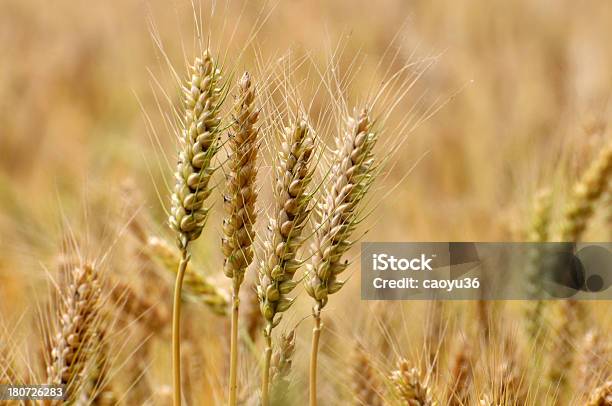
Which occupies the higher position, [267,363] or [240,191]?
[240,191]

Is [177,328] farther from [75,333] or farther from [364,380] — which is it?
[364,380]

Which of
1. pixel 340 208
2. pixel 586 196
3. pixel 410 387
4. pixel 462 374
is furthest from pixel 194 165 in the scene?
pixel 586 196

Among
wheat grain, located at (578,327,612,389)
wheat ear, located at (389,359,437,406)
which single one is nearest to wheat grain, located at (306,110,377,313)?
wheat ear, located at (389,359,437,406)

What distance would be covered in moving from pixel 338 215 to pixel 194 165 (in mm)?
116

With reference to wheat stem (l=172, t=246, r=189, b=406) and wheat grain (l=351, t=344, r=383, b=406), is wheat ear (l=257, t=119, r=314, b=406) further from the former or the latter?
wheat grain (l=351, t=344, r=383, b=406)

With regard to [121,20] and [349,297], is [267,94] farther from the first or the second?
[121,20]

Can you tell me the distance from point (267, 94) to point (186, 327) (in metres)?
0.45

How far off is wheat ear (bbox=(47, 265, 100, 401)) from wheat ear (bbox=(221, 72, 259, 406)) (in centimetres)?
17

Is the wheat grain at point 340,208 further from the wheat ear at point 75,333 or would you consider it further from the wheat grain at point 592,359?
the wheat grain at point 592,359

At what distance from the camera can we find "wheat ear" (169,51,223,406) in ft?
1.81

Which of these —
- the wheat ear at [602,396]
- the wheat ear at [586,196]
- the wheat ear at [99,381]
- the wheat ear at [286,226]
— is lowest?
the wheat ear at [602,396]

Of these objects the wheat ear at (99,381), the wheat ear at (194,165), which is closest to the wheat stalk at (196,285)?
the wheat ear at (99,381)

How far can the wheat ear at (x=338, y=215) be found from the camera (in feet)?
1.81

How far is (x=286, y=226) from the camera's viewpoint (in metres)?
0.54
